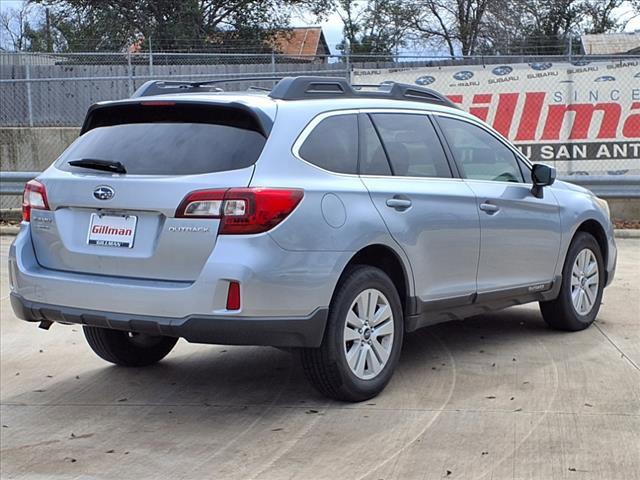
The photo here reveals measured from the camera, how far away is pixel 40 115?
18219 millimetres

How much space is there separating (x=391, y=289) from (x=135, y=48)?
3221cm

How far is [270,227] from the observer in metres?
4.75

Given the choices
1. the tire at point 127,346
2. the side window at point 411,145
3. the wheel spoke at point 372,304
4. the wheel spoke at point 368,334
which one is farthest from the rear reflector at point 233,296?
the tire at point 127,346

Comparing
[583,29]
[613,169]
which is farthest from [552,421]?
[583,29]

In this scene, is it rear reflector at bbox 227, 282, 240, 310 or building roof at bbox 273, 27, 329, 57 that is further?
building roof at bbox 273, 27, 329, 57

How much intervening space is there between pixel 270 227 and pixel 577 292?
3233mm

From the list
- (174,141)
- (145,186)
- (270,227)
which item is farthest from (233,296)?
(174,141)

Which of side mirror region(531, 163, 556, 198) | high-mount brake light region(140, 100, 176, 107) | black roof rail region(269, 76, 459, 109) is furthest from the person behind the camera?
side mirror region(531, 163, 556, 198)

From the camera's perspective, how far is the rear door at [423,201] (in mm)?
5461

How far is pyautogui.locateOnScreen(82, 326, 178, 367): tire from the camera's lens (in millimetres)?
6094

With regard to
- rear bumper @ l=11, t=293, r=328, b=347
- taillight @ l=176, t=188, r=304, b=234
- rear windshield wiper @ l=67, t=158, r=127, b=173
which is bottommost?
rear bumper @ l=11, t=293, r=328, b=347

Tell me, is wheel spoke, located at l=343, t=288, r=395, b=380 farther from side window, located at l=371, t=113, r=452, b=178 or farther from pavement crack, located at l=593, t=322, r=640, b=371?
pavement crack, located at l=593, t=322, r=640, b=371

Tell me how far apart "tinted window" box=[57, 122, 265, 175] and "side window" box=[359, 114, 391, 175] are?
0.73 metres

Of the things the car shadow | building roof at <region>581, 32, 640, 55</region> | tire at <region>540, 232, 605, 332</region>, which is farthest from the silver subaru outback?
building roof at <region>581, 32, 640, 55</region>
